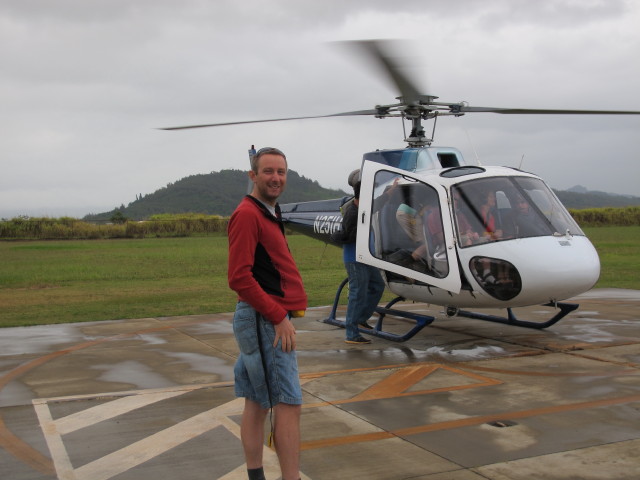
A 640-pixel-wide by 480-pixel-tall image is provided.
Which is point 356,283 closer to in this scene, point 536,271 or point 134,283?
point 536,271

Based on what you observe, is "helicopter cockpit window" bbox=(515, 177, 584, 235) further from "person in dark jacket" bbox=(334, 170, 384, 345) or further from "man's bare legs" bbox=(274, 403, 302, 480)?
"man's bare legs" bbox=(274, 403, 302, 480)

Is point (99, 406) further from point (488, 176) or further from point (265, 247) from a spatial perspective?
point (488, 176)

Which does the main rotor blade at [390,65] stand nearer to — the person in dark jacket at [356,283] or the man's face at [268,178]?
the person in dark jacket at [356,283]

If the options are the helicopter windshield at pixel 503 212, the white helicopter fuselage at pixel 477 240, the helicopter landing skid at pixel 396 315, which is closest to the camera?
the white helicopter fuselage at pixel 477 240

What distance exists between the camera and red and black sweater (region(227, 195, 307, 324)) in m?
3.85

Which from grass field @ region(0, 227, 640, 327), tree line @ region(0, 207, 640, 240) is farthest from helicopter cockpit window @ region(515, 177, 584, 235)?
tree line @ region(0, 207, 640, 240)

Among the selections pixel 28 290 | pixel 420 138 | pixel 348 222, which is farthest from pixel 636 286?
pixel 28 290

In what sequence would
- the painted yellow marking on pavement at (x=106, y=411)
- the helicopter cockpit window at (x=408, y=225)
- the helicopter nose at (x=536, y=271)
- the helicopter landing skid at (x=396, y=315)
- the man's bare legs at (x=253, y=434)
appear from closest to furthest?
the man's bare legs at (x=253, y=434) < the painted yellow marking on pavement at (x=106, y=411) < the helicopter nose at (x=536, y=271) < the helicopter cockpit window at (x=408, y=225) < the helicopter landing skid at (x=396, y=315)

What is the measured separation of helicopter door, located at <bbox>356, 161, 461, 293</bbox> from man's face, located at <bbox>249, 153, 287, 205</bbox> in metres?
4.08

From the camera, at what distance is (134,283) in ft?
59.8

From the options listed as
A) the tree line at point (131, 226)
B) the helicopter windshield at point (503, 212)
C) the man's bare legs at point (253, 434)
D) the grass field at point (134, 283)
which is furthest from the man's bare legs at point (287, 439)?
the tree line at point (131, 226)

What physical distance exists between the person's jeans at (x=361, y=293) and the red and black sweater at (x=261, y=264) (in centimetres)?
477

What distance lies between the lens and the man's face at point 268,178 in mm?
4047

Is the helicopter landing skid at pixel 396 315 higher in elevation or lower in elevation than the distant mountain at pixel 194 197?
lower
